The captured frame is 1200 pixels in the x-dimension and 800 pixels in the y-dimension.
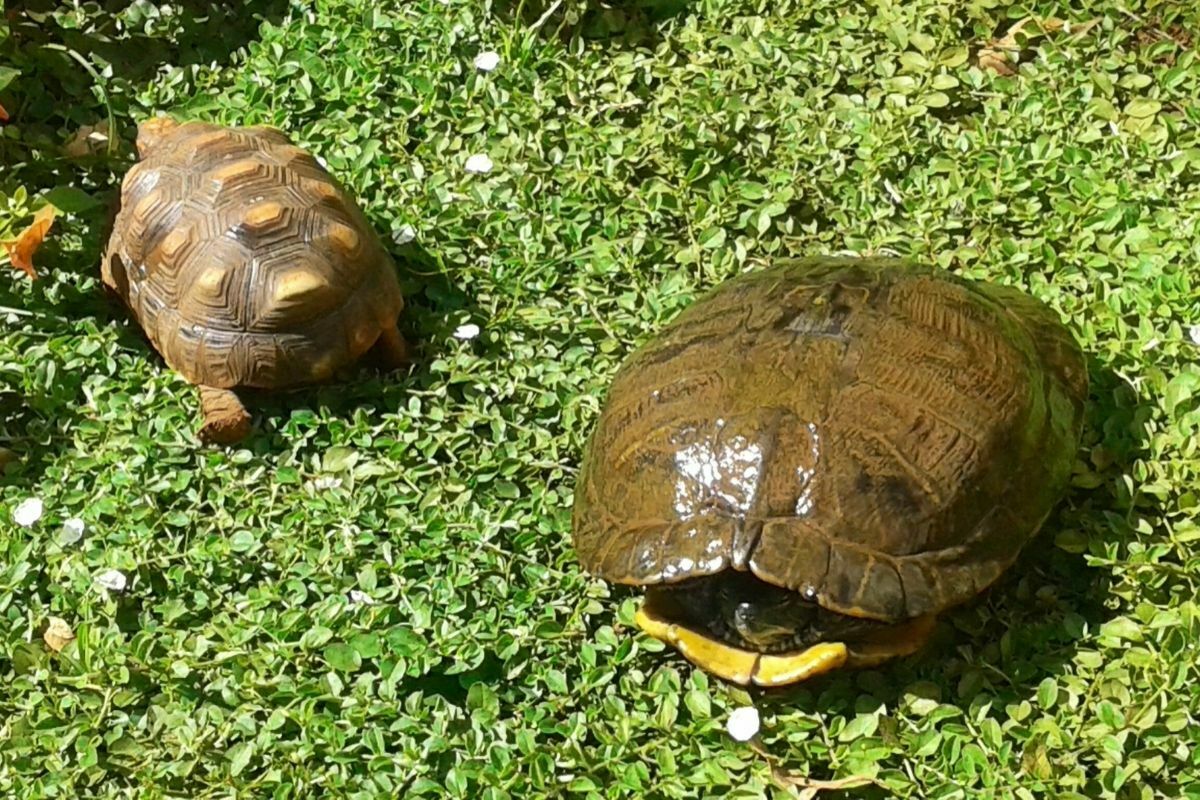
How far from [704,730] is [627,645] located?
32 centimetres

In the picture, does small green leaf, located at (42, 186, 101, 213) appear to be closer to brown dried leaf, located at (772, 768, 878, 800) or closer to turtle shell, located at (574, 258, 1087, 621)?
turtle shell, located at (574, 258, 1087, 621)

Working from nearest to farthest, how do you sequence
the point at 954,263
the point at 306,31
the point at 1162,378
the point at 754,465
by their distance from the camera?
the point at 754,465
the point at 1162,378
the point at 954,263
the point at 306,31

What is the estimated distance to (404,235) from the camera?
4.38 meters

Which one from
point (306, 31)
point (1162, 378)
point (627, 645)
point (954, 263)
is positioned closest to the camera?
point (627, 645)

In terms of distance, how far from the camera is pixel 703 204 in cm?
436

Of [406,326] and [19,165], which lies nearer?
[406,326]

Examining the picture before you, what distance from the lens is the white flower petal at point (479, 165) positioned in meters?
4.53

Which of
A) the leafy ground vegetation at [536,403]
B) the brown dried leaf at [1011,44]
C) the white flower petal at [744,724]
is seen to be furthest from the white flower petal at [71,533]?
the brown dried leaf at [1011,44]

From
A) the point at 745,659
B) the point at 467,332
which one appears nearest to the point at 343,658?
the point at 745,659

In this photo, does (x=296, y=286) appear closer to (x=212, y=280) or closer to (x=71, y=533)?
(x=212, y=280)

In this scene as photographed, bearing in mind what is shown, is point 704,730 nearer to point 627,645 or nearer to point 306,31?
point 627,645

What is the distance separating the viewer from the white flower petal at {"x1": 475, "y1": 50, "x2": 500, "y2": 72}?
483 cm

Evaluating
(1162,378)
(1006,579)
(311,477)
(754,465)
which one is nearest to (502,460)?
(311,477)

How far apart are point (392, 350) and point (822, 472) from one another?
162cm
